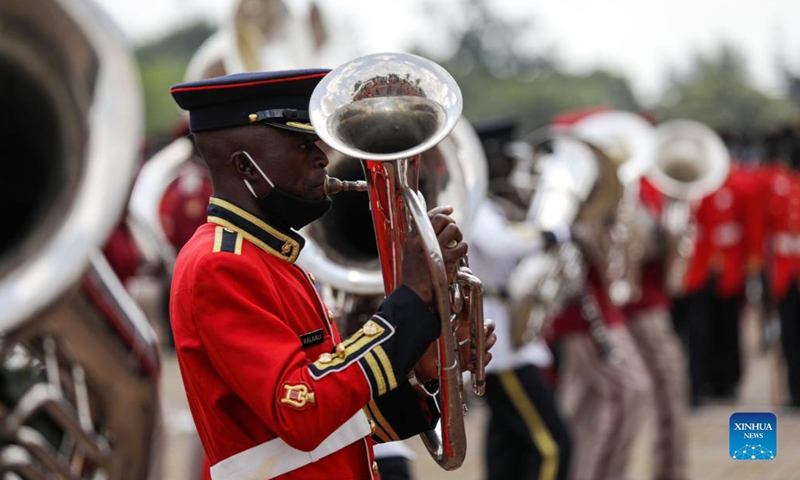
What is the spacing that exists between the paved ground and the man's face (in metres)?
3.27

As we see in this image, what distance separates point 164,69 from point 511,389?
148 feet

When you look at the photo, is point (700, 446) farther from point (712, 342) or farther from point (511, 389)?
point (511, 389)

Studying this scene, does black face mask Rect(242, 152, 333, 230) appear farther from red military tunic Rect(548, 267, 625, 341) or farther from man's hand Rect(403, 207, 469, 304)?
red military tunic Rect(548, 267, 625, 341)

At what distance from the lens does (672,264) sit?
25.3 feet

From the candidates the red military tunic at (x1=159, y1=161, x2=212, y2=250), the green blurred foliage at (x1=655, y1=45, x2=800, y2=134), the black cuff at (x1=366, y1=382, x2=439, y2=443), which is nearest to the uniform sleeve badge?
the black cuff at (x1=366, y1=382, x2=439, y2=443)

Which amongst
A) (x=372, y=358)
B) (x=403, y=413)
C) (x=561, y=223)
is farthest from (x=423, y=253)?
(x=561, y=223)

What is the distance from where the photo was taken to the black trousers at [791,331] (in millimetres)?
9766

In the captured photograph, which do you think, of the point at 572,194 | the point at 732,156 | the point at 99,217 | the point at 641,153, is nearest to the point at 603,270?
the point at 572,194

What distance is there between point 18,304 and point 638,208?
5179mm

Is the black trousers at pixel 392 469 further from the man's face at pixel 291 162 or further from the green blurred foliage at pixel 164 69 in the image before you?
the green blurred foliage at pixel 164 69

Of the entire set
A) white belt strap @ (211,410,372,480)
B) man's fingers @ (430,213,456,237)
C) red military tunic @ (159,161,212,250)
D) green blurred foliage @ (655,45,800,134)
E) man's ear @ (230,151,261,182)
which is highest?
green blurred foliage @ (655,45,800,134)

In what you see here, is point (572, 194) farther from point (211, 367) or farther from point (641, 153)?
point (211, 367)

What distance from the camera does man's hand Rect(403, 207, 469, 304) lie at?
249 cm

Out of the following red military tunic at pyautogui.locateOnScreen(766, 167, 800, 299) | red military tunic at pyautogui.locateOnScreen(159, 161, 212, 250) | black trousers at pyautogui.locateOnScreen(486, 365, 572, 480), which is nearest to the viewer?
black trousers at pyautogui.locateOnScreen(486, 365, 572, 480)
